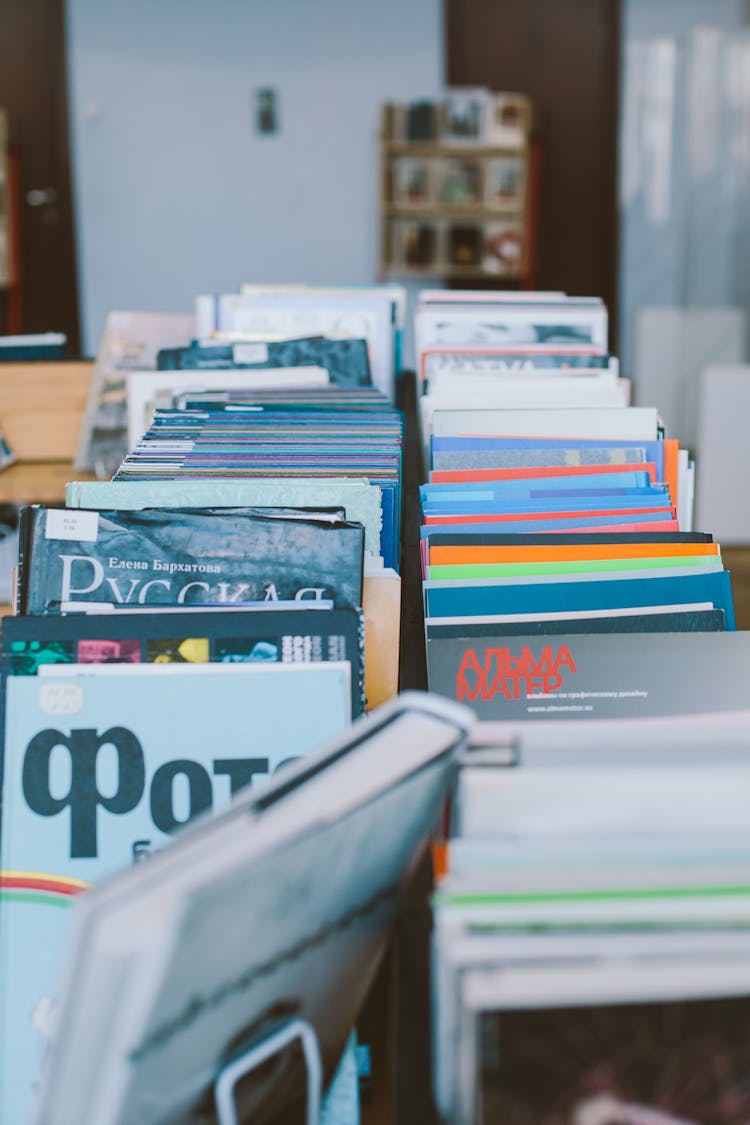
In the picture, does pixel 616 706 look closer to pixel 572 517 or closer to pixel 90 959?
pixel 572 517

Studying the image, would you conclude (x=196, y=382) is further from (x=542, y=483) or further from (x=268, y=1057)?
(x=268, y=1057)

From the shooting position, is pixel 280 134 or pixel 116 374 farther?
pixel 280 134

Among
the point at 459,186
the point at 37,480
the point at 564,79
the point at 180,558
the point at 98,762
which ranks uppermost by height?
the point at 564,79

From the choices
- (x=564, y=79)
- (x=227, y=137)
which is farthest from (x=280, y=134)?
(x=564, y=79)

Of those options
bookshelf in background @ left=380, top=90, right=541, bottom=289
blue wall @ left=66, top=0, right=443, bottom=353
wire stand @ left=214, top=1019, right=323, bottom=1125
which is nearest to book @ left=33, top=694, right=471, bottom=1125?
wire stand @ left=214, top=1019, right=323, bottom=1125

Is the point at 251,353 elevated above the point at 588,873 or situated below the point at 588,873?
above

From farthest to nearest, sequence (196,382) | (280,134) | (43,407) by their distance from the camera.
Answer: (280,134), (43,407), (196,382)

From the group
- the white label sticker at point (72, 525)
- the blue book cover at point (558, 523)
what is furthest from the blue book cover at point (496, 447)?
the white label sticker at point (72, 525)

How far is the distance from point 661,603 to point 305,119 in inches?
235

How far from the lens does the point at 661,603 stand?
985 mm

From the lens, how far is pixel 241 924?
1.59 ft

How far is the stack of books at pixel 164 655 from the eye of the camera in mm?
771

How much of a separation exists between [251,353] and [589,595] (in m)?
1.11

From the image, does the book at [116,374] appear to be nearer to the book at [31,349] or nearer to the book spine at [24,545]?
the book at [31,349]
